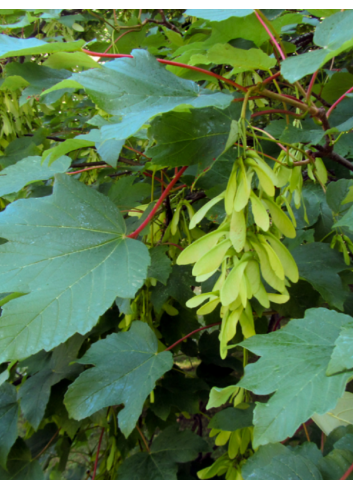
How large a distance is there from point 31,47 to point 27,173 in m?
0.42

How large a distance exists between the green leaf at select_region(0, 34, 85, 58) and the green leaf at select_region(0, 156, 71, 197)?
317 mm

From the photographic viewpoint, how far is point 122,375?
2.74ft

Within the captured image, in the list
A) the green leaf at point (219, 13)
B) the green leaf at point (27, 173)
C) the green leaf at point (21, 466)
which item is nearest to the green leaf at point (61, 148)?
the green leaf at point (27, 173)

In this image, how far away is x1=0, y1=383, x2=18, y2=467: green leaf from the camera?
40.4 inches

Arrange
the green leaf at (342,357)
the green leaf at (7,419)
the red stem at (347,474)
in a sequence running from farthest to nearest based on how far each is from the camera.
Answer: the green leaf at (7,419) → the red stem at (347,474) → the green leaf at (342,357)

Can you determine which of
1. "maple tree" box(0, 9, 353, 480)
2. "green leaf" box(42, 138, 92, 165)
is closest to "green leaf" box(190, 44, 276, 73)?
"maple tree" box(0, 9, 353, 480)

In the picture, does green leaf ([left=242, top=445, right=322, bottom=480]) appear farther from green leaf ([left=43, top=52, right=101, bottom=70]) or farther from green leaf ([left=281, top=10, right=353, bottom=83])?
→ green leaf ([left=43, top=52, right=101, bottom=70])

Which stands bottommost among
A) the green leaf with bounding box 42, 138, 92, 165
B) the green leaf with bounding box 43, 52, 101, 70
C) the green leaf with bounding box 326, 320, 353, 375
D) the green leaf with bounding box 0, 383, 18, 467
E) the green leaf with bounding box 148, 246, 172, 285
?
the green leaf with bounding box 0, 383, 18, 467

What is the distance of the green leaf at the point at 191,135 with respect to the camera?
698 millimetres

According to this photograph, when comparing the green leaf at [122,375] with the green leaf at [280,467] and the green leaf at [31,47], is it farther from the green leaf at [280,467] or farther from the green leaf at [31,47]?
the green leaf at [31,47]

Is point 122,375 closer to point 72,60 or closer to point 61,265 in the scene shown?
point 61,265

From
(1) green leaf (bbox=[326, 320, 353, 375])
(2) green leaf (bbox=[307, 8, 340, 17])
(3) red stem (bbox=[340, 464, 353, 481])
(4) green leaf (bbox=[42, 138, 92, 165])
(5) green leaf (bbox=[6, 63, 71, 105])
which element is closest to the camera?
(1) green leaf (bbox=[326, 320, 353, 375])

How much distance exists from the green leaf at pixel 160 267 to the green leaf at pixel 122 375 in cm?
13

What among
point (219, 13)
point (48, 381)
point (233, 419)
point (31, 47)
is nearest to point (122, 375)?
point (233, 419)
